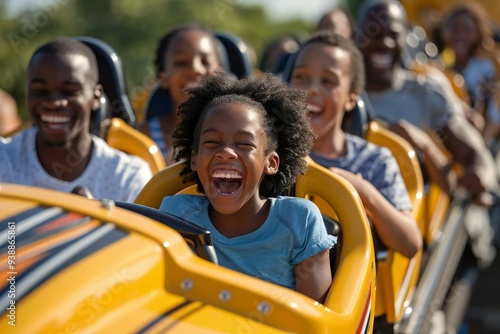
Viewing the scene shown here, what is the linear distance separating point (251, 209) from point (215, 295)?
54 centimetres

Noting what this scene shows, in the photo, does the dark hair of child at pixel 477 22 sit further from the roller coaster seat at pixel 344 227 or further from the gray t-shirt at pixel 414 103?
the roller coaster seat at pixel 344 227

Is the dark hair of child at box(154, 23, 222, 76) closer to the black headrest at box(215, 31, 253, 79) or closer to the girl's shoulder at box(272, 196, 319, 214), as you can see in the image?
the black headrest at box(215, 31, 253, 79)

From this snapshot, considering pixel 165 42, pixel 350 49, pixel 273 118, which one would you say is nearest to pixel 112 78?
pixel 165 42

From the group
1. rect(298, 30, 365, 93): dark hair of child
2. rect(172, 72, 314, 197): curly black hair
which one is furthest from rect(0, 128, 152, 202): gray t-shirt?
rect(298, 30, 365, 93): dark hair of child

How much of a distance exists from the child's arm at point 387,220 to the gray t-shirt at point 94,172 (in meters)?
0.75

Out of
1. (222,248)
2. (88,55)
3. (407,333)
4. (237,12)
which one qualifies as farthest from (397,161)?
(237,12)

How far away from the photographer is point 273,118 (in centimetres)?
292

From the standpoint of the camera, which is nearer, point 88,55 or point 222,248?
point 222,248

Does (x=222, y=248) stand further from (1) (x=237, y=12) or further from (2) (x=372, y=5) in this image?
(1) (x=237, y=12)

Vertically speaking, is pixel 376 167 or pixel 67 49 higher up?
pixel 67 49

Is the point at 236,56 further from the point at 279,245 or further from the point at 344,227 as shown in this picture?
the point at 279,245

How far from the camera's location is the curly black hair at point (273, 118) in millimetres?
2945

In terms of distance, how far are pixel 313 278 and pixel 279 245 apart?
0.42 feet

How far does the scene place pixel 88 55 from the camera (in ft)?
12.7
